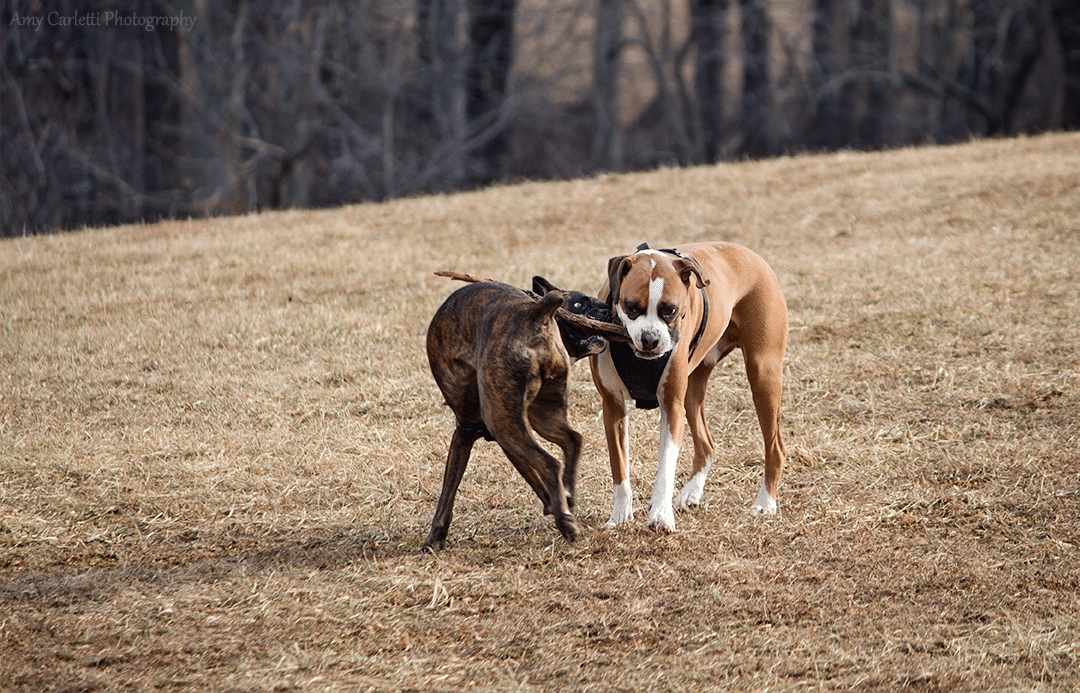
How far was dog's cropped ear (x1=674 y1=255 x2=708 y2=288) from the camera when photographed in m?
4.63

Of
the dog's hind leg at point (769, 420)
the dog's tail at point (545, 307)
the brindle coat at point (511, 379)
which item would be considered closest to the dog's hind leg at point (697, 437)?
the dog's hind leg at point (769, 420)

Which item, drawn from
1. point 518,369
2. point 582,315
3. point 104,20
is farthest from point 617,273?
point 104,20

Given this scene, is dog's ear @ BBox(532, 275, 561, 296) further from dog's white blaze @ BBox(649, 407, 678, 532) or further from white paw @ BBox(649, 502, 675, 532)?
white paw @ BBox(649, 502, 675, 532)

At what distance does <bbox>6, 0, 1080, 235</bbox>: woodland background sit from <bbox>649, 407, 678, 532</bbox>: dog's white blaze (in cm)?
1473

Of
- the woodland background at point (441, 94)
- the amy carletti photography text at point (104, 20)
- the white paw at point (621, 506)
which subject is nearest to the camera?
the white paw at point (621, 506)

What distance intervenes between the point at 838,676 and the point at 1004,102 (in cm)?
2350

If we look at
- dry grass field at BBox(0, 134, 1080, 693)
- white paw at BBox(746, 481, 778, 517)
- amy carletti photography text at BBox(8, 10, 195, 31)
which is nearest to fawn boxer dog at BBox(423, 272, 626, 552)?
dry grass field at BBox(0, 134, 1080, 693)

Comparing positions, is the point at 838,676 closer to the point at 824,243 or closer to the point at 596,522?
the point at 596,522

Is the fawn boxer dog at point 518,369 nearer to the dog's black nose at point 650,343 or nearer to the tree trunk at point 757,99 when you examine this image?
the dog's black nose at point 650,343

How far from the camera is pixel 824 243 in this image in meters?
11.5

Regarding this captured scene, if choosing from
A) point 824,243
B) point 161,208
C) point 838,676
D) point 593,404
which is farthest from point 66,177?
point 838,676

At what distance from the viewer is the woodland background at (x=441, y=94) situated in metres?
21.7

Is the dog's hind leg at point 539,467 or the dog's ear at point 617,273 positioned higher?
the dog's ear at point 617,273

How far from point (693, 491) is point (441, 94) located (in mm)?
21055
